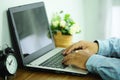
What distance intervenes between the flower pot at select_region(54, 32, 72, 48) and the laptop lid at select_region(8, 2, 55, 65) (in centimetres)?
6

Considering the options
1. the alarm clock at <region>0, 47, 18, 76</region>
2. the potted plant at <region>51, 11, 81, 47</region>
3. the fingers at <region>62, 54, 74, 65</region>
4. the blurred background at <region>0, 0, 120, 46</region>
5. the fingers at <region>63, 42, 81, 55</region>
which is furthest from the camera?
the blurred background at <region>0, 0, 120, 46</region>

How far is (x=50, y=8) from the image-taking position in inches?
62.5

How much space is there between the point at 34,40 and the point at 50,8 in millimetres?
402

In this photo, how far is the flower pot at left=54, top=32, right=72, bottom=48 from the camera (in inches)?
57.9

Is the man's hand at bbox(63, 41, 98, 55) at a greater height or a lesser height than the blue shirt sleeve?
greater

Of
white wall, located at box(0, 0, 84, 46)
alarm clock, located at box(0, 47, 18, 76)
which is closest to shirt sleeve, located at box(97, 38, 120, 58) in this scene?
white wall, located at box(0, 0, 84, 46)

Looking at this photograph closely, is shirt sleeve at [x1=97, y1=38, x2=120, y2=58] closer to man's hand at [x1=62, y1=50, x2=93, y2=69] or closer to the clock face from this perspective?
man's hand at [x1=62, y1=50, x2=93, y2=69]

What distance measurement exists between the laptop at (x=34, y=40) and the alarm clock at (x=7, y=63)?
109mm

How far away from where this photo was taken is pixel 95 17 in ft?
7.58

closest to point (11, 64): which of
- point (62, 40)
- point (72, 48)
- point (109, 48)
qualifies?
point (72, 48)

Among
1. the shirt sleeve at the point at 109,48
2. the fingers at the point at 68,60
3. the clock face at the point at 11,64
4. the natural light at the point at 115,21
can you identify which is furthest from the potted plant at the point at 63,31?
the natural light at the point at 115,21

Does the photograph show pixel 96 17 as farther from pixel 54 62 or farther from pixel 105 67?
pixel 105 67

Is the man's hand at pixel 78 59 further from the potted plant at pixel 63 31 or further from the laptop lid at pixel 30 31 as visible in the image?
the potted plant at pixel 63 31

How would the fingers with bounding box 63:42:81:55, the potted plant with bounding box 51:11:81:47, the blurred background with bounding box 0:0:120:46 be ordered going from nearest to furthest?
the fingers with bounding box 63:42:81:55 → the potted plant with bounding box 51:11:81:47 → the blurred background with bounding box 0:0:120:46
